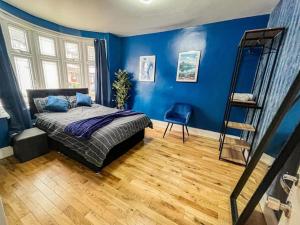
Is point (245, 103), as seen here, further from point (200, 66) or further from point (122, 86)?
point (122, 86)

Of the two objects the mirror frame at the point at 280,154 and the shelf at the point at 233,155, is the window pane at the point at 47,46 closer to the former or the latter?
the mirror frame at the point at 280,154

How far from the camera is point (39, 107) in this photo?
2850 mm

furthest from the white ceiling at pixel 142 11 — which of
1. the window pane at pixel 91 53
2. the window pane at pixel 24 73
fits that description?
the window pane at pixel 24 73

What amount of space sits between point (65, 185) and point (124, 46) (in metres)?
4.05

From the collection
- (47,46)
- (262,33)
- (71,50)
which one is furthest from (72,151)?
(262,33)

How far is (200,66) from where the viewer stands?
327 centimetres

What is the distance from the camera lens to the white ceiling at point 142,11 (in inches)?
90.5

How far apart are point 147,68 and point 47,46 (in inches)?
99.8

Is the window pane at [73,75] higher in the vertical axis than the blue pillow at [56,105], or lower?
higher

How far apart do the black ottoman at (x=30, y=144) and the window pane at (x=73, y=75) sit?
6.29 ft

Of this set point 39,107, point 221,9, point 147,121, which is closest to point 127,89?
point 147,121

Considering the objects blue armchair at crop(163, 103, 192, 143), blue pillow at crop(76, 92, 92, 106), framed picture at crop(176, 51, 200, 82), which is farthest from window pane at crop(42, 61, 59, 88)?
framed picture at crop(176, 51, 200, 82)

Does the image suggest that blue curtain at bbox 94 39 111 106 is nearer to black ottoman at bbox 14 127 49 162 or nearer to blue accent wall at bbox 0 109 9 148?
black ottoman at bbox 14 127 49 162

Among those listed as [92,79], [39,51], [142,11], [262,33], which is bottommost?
[92,79]
